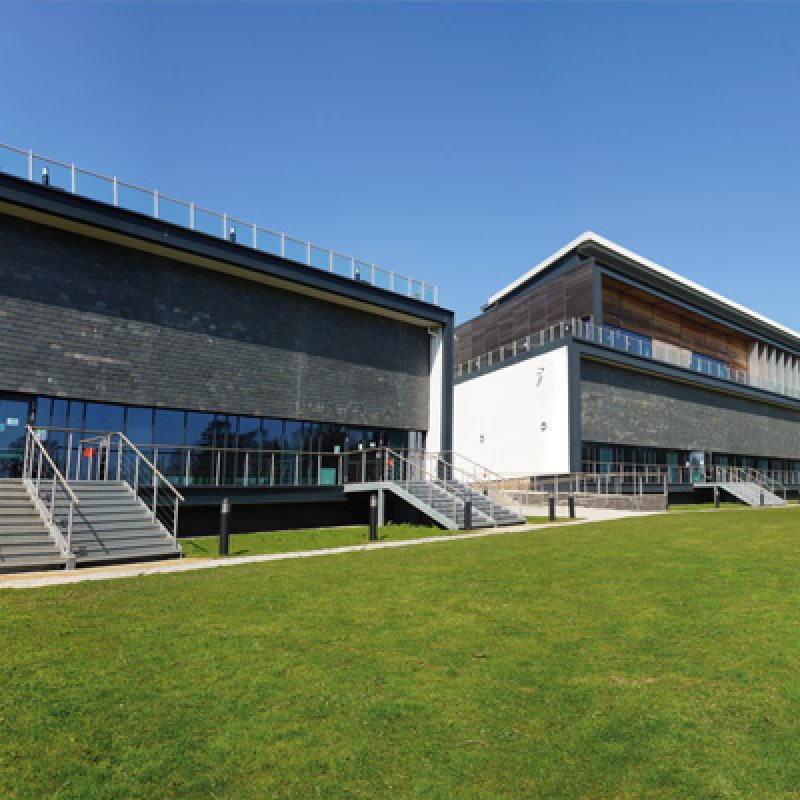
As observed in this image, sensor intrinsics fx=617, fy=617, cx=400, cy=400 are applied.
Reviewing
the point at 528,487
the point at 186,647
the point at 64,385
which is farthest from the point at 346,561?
the point at 528,487

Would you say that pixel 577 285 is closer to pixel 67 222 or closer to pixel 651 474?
pixel 651 474

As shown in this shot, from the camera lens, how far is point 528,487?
1299 inches

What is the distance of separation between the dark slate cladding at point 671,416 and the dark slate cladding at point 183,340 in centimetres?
1228

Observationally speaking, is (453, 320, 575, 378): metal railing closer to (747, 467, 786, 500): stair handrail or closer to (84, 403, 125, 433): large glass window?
(747, 467, 786, 500): stair handrail

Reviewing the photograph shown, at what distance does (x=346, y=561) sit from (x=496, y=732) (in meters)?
7.33

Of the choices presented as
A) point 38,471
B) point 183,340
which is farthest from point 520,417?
point 38,471

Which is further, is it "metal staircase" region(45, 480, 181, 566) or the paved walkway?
"metal staircase" region(45, 480, 181, 566)

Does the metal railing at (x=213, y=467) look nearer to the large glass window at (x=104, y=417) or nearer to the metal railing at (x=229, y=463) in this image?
the metal railing at (x=229, y=463)

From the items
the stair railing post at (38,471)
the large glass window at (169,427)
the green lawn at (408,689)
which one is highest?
the large glass window at (169,427)

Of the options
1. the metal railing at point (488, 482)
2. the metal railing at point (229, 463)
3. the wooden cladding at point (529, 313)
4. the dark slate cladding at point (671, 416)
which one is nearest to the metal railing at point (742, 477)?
the dark slate cladding at point (671, 416)

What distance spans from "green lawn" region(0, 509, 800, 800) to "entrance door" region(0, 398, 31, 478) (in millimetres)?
8970

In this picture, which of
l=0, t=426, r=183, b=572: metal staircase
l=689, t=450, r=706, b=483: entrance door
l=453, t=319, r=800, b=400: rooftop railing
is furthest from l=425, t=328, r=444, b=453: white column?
l=689, t=450, r=706, b=483: entrance door

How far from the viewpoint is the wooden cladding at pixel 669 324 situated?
3875 cm

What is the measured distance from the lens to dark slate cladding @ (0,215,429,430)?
683 inches
